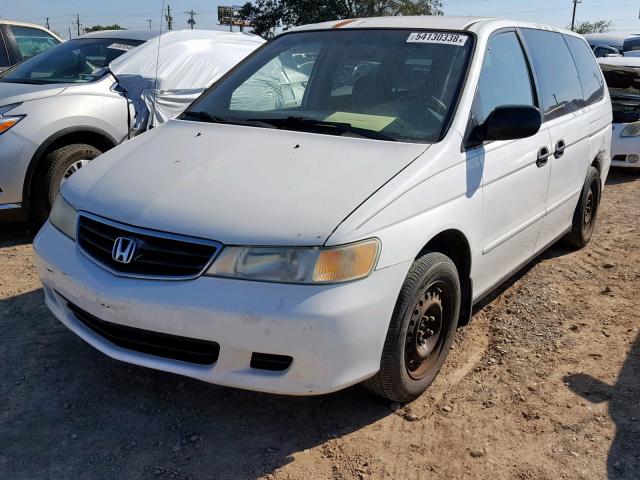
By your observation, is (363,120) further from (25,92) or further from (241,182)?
(25,92)

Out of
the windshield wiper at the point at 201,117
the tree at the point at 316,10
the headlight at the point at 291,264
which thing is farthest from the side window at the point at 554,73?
the tree at the point at 316,10

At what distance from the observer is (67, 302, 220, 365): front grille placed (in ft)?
8.27

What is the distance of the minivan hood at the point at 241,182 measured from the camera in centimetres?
249

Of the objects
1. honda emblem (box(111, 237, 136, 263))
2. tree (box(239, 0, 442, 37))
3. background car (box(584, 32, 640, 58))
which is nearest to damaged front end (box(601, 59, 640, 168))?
honda emblem (box(111, 237, 136, 263))

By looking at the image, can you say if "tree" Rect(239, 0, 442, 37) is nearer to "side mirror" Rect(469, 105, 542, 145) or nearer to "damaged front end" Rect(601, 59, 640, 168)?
"damaged front end" Rect(601, 59, 640, 168)

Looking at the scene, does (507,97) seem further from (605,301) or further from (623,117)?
(623,117)

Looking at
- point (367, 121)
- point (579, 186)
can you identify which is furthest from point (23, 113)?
point (579, 186)

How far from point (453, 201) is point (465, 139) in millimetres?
367

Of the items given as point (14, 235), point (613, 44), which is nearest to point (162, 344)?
point (14, 235)

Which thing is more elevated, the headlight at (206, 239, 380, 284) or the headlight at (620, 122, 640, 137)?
the headlight at (206, 239, 380, 284)

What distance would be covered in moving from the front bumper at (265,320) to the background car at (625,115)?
6.67m

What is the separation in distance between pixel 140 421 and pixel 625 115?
7.23 meters

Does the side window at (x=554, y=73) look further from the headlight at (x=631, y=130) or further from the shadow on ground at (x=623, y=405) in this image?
the headlight at (x=631, y=130)

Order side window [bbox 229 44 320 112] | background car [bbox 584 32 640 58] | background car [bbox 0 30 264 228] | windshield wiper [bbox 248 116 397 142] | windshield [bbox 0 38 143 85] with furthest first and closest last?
1. background car [bbox 584 32 640 58]
2. windshield [bbox 0 38 143 85]
3. background car [bbox 0 30 264 228]
4. side window [bbox 229 44 320 112]
5. windshield wiper [bbox 248 116 397 142]
